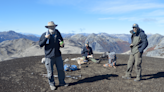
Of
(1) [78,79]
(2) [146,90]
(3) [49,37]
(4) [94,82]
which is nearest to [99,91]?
(4) [94,82]

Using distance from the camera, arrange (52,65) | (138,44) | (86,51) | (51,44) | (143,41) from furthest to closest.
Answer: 1. (86,51)
2. (138,44)
3. (143,41)
4. (52,65)
5. (51,44)

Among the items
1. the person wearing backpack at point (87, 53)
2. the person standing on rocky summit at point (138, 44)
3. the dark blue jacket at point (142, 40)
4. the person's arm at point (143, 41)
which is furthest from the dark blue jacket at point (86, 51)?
the person's arm at point (143, 41)

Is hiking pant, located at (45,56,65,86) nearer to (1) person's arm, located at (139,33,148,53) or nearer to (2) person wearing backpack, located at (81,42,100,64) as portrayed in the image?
(1) person's arm, located at (139,33,148,53)

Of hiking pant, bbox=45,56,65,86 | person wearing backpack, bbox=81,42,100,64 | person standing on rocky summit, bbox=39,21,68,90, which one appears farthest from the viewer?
person wearing backpack, bbox=81,42,100,64

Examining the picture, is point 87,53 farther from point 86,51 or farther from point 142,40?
point 142,40

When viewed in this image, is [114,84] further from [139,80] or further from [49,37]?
[49,37]

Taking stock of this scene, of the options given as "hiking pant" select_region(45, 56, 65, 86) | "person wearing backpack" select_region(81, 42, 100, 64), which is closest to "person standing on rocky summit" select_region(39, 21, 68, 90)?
"hiking pant" select_region(45, 56, 65, 86)

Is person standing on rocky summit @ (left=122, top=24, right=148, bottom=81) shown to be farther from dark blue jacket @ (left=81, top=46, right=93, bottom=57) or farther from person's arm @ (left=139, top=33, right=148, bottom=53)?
dark blue jacket @ (left=81, top=46, right=93, bottom=57)

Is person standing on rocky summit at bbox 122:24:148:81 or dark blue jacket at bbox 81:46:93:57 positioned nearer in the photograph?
person standing on rocky summit at bbox 122:24:148:81

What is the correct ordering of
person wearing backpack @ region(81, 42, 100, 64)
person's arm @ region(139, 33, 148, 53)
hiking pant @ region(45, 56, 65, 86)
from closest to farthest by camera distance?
hiking pant @ region(45, 56, 65, 86) → person's arm @ region(139, 33, 148, 53) → person wearing backpack @ region(81, 42, 100, 64)

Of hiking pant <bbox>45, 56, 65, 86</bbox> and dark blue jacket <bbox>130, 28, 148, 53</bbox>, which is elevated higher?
dark blue jacket <bbox>130, 28, 148, 53</bbox>

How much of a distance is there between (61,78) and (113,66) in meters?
5.09

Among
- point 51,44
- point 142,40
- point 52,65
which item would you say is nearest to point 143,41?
point 142,40

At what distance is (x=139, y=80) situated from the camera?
237 inches
